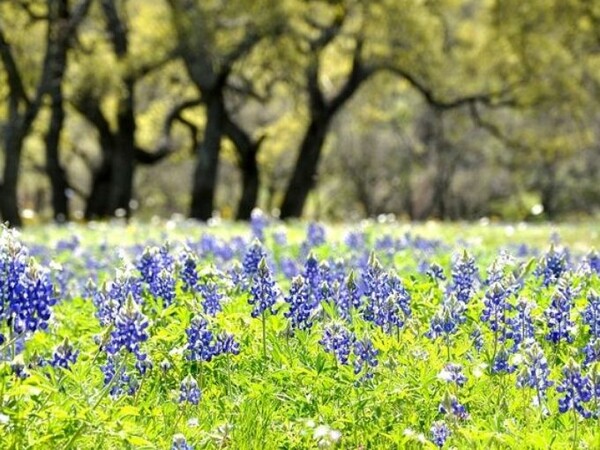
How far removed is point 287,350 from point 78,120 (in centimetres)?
4018

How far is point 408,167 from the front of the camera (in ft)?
157

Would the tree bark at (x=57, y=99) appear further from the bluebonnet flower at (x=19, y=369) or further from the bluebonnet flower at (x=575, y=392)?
the bluebonnet flower at (x=575, y=392)

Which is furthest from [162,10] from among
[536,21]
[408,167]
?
[408,167]

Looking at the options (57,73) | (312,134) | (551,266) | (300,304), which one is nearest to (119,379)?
(300,304)

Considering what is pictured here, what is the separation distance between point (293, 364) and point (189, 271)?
1340mm

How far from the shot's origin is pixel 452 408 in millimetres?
4348

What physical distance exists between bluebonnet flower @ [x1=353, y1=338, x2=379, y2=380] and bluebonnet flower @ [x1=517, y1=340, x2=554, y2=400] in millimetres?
671

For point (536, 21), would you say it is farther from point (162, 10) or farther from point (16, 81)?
point (16, 81)

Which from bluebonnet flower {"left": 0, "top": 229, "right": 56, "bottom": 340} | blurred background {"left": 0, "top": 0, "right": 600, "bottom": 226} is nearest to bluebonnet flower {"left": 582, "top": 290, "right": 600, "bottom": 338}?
bluebonnet flower {"left": 0, "top": 229, "right": 56, "bottom": 340}

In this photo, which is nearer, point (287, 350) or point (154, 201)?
point (287, 350)

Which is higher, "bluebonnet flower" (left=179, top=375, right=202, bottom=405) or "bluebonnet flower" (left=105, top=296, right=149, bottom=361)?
"bluebonnet flower" (left=105, top=296, right=149, bottom=361)

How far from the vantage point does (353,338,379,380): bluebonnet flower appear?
4.85 meters

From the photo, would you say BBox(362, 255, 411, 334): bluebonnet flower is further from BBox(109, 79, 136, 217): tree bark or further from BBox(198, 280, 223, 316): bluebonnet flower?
BBox(109, 79, 136, 217): tree bark

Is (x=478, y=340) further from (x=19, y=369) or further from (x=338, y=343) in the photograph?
(x=19, y=369)
